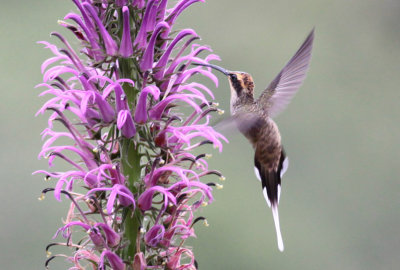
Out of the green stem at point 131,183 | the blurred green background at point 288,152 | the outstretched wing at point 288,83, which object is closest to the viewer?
the green stem at point 131,183

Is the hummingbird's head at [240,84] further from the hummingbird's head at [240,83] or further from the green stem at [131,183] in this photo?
the green stem at [131,183]

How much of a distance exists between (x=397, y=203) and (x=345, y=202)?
1.37 meters

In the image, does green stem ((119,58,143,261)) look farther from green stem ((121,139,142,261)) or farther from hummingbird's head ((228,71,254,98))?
hummingbird's head ((228,71,254,98))

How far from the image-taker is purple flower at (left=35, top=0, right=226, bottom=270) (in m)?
4.50

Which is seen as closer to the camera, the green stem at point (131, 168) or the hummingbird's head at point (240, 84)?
the green stem at point (131, 168)

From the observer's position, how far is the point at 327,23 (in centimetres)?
1717

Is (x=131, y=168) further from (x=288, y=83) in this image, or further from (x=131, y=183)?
(x=288, y=83)

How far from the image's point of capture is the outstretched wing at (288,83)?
19.5 feet

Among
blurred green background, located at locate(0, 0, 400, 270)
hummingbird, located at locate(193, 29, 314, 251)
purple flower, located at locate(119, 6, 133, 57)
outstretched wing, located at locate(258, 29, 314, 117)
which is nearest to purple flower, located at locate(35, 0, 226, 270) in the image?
purple flower, located at locate(119, 6, 133, 57)

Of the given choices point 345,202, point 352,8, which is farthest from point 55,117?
point 352,8

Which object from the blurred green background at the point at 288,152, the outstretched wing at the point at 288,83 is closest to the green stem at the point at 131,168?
the outstretched wing at the point at 288,83

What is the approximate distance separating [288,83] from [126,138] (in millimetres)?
2147

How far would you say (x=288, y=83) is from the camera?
616 centimetres

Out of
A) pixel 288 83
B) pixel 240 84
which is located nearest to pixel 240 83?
pixel 240 84
